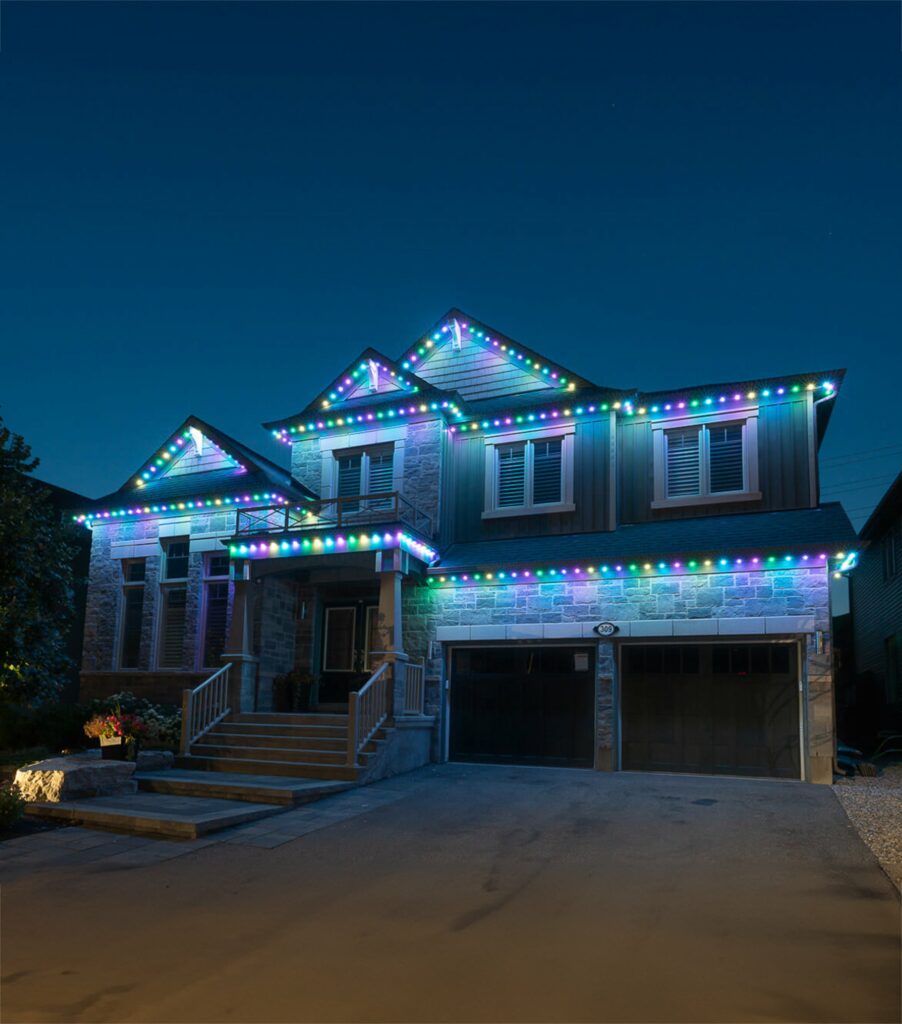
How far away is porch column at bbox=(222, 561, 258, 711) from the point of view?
15.3m

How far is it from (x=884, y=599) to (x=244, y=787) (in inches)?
685

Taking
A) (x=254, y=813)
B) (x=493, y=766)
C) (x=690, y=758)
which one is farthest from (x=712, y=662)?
(x=254, y=813)

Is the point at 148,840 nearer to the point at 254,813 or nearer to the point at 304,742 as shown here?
the point at 254,813

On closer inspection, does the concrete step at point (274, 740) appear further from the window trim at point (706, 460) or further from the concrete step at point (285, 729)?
the window trim at point (706, 460)

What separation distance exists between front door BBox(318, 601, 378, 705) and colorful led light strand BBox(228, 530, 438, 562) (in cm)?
206

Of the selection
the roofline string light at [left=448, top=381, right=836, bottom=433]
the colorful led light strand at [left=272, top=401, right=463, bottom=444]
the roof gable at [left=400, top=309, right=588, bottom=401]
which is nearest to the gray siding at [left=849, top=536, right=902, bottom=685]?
the roofline string light at [left=448, top=381, right=836, bottom=433]

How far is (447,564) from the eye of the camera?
52.2ft

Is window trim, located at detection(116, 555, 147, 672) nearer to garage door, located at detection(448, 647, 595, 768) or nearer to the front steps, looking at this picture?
the front steps

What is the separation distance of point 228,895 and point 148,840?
2621 mm

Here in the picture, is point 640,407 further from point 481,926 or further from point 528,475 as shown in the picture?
point 481,926

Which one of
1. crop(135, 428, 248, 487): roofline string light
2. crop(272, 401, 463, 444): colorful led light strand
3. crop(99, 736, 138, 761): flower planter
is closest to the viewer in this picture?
crop(99, 736, 138, 761): flower planter

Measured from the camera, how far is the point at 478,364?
61.0 ft

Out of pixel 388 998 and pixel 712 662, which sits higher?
pixel 712 662

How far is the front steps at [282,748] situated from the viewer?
12906mm
